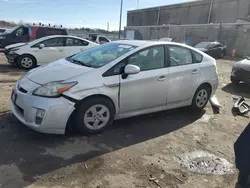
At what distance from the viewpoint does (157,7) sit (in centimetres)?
5412

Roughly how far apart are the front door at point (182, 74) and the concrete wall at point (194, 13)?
3332 centimetres

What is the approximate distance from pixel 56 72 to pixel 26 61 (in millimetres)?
6390

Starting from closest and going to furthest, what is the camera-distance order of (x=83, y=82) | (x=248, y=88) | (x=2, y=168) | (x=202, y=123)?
(x=2, y=168)
(x=83, y=82)
(x=202, y=123)
(x=248, y=88)

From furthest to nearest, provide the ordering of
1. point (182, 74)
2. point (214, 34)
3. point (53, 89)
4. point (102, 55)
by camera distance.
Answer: point (214, 34), point (182, 74), point (102, 55), point (53, 89)

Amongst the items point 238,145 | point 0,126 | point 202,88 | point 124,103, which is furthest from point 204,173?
point 0,126

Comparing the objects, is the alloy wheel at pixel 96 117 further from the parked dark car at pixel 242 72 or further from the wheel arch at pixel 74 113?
the parked dark car at pixel 242 72

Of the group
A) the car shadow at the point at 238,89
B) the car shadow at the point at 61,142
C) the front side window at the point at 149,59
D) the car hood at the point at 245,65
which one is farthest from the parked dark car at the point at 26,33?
the front side window at the point at 149,59

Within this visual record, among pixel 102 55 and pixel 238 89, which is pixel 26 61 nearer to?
pixel 102 55

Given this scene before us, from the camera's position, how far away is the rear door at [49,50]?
32.9ft

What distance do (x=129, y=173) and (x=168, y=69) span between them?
91.1 inches

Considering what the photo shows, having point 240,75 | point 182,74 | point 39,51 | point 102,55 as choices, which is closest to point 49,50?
point 39,51

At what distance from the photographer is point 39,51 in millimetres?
10023

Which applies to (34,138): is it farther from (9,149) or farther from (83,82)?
(83,82)

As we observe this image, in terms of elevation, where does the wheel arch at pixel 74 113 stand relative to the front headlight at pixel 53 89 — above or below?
below
